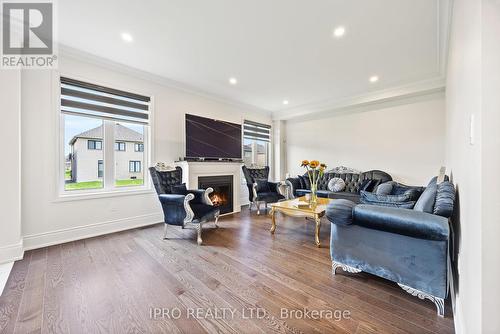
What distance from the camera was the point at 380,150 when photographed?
4668mm

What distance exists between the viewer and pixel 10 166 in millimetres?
2367

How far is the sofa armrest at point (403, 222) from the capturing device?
1466 millimetres

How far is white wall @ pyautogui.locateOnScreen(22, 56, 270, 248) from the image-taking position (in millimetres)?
2650

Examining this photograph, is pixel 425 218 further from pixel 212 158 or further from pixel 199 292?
pixel 212 158

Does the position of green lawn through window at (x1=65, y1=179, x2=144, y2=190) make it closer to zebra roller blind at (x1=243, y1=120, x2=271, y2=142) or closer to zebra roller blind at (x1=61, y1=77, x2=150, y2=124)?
zebra roller blind at (x1=61, y1=77, x2=150, y2=124)

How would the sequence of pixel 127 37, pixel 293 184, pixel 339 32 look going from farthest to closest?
pixel 293 184 → pixel 127 37 → pixel 339 32

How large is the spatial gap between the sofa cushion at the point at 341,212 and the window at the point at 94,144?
3598 mm

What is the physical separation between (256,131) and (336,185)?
263 centimetres

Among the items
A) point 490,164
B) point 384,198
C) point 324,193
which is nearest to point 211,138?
point 324,193

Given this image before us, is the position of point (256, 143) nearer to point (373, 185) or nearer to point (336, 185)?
point (336, 185)

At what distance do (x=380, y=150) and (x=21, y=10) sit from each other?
6183 millimetres

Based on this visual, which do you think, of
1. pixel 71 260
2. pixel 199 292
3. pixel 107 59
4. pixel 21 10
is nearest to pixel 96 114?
pixel 107 59

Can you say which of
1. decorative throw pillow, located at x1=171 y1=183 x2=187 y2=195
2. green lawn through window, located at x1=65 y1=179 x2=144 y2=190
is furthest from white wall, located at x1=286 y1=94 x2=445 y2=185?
green lawn through window, located at x1=65 y1=179 x2=144 y2=190

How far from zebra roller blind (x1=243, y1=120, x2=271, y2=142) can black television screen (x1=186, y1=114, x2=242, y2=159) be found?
0.47m
